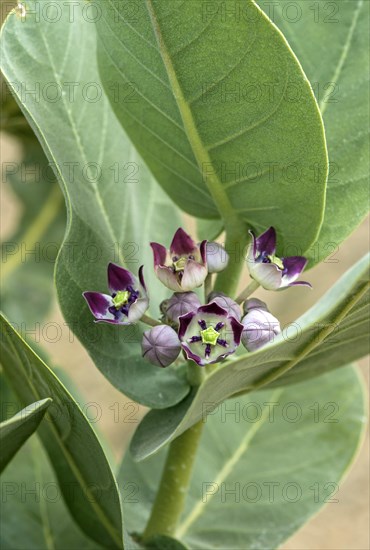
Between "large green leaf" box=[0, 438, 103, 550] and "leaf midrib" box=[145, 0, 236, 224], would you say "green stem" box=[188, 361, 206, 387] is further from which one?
"large green leaf" box=[0, 438, 103, 550]

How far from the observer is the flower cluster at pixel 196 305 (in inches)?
34.0

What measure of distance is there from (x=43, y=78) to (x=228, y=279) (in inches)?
11.3

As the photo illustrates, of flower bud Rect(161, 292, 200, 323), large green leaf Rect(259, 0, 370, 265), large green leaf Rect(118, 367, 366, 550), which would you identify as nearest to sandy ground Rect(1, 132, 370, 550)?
large green leaf Rect(118, 367, 366, 550)

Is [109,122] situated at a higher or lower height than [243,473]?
higher

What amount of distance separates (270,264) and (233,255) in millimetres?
63

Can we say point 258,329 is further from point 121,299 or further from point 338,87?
point 338,87

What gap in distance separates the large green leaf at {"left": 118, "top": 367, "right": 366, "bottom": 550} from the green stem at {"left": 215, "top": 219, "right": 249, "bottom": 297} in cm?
Answer: 39

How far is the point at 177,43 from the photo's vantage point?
81 centimetres

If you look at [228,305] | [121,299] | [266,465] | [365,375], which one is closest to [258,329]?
[228,305]

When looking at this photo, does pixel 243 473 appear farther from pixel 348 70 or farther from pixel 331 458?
pixel 348 70

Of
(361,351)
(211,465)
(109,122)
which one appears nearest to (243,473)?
(211,465)

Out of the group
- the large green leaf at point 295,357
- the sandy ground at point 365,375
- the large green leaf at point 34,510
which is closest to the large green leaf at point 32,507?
the large green leaf at point 34,510

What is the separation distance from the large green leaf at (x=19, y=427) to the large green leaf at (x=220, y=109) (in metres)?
0.27

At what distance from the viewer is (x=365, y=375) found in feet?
11.2
